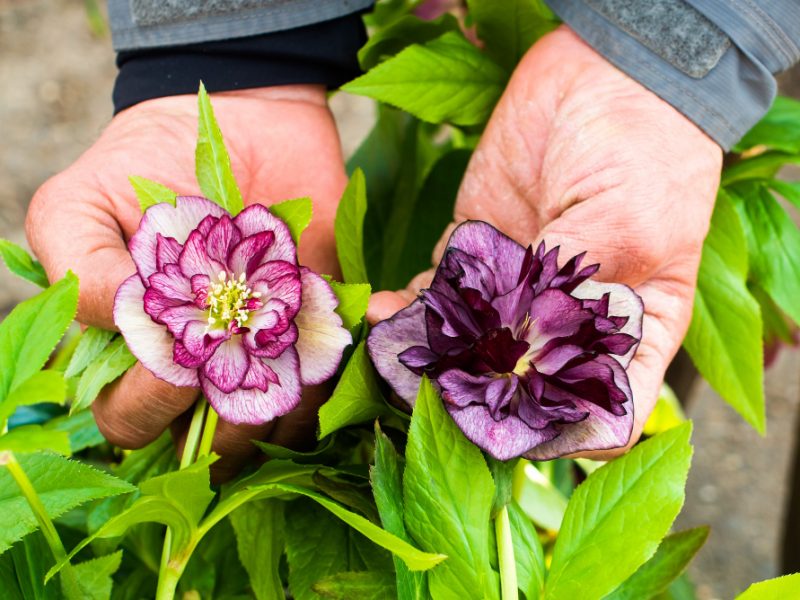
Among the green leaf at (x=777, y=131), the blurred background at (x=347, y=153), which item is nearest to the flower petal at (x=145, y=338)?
the green leaf at (x=777, y=131)

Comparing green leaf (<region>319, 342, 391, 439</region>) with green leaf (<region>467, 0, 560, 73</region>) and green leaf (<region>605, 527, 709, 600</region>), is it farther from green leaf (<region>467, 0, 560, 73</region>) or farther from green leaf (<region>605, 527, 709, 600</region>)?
green leaf (<region>467, 0, 560, 73</region>)

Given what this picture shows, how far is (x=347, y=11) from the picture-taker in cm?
64

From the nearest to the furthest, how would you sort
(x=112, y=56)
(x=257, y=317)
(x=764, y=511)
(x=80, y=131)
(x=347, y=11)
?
(x=257, y=317), (x=347, y=11), (x=764, y=511), (x=80, y=131), (x=112, y=56)

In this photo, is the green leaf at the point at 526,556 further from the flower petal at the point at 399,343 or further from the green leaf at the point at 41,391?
the green leaf at the point at 41,391

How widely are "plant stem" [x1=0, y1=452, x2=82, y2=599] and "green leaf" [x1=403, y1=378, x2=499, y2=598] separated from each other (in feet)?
0.49

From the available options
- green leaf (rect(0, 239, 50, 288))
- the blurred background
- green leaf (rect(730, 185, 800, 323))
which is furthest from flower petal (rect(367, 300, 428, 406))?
the blurred background

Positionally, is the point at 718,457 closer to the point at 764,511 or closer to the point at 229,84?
the point at 764,511

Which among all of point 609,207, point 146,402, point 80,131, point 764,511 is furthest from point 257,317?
point 80,131

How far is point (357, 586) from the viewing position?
0.42 m

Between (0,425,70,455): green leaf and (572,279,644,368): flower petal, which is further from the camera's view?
(572,279,644,368): flower petal

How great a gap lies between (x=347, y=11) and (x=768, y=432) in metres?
1.14

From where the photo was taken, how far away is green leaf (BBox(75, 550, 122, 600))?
16.2 inches

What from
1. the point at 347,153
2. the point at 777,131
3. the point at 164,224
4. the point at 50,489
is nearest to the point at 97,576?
the point at 50,489

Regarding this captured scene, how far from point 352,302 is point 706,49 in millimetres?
308
